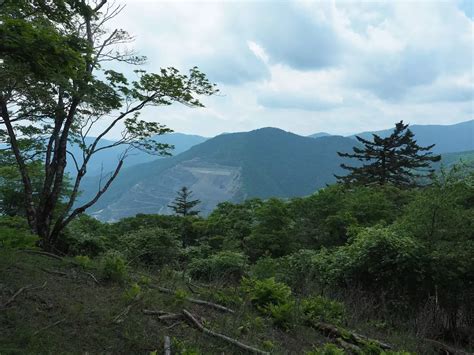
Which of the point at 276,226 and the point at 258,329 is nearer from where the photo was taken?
the point at 258,329

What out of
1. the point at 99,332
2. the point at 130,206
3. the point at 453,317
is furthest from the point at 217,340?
the point at 130,206

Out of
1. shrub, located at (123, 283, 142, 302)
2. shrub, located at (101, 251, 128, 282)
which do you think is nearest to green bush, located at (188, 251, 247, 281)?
shrub, located at (101, 251, 128, 282)

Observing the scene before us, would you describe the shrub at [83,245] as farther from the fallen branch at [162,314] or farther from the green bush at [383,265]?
the green bush at [383,265]

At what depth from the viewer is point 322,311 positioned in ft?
25.2

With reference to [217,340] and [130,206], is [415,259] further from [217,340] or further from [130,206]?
[130,206]

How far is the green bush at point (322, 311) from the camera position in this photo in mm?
7414

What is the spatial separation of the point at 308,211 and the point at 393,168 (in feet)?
62.9

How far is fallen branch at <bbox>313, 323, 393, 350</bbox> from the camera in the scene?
21.8 ft

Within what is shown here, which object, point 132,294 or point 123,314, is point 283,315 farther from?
point 123,314

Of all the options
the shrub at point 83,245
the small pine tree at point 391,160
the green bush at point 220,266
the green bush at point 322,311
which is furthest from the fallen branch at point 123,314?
the small pine tree at point 391,160

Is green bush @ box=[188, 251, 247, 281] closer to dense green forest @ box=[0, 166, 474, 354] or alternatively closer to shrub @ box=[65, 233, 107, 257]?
dense green forest @ box=[0, 166, 474, 354]

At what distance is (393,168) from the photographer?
35938mm

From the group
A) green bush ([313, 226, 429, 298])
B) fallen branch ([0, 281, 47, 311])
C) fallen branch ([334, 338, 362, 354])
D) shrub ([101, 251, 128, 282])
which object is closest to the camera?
fallen branch ([0, 281, 47, 311])

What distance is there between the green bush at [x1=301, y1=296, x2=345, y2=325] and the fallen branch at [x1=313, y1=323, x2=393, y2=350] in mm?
223
